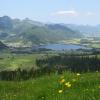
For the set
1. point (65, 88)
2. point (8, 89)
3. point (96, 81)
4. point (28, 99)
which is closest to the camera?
point (28, 99)

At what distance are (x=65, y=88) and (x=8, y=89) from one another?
186 inches

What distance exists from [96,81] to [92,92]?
3.31m

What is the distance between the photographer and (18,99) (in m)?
10.8

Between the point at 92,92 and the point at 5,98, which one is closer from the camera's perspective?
the point at 92,92

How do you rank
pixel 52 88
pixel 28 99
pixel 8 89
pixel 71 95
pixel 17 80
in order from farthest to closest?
pixel 17 80 < pixel 8 89 < pixel 52 88 < pixel 28 99 < pixel 71 95

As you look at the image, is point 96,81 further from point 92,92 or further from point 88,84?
point 92,92

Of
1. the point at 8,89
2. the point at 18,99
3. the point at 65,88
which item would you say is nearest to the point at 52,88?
the point at 65,88

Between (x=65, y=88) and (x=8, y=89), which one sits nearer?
(x=65, y=88)

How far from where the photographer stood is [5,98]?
449 inches

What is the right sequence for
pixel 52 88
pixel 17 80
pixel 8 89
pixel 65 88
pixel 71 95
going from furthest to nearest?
pixel 17 80
pixel 8 89
pixel 52 88
pixel 65 88
pixel 71 95

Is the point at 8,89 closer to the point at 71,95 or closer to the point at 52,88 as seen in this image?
the point at 52,88

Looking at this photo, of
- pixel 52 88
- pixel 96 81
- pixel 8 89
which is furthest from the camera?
pixel 8 89

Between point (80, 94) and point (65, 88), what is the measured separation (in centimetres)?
156

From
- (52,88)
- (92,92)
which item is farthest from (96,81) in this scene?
(92,92)
